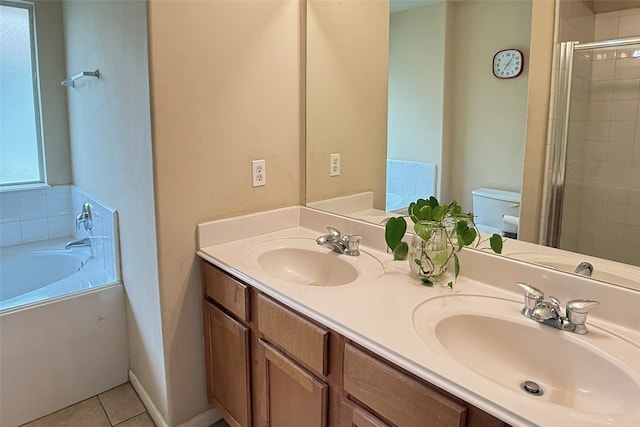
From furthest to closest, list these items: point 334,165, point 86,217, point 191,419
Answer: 1. point 86,217
2. point 334,165
3. point 191,419

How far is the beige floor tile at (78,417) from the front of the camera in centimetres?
196

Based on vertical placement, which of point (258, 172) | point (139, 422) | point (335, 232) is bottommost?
point (139, 422)

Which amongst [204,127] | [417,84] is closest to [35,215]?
[204,127]

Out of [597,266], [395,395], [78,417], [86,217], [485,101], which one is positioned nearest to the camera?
[395,395]

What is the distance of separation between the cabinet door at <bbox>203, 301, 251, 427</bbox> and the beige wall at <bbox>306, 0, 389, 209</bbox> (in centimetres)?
75

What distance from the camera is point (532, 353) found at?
1.13 m

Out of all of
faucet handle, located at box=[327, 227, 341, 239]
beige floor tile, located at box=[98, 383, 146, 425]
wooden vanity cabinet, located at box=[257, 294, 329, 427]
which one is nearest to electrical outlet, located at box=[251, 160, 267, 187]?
faucet handle, located at box=[327, 227, 341, 239]

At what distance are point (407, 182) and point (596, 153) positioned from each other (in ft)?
2.27

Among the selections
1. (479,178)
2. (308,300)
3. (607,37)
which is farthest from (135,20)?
(607,37)

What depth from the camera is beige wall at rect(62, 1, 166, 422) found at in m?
1.68

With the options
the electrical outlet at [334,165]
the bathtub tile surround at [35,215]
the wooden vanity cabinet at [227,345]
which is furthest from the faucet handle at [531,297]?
the bathtub tile surround at [35,215]

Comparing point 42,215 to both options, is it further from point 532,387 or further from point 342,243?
point 532,387

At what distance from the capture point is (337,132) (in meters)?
2.11

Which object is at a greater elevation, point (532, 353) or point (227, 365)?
point (532, 353)
